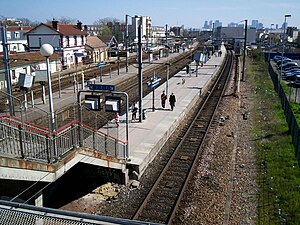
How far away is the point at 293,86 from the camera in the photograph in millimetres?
37594

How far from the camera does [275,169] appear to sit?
1455 centimetres

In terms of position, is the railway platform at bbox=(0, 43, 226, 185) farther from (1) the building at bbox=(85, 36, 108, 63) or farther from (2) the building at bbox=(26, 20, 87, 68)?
(1) the building at bbox=(85, 36, 108, 63)

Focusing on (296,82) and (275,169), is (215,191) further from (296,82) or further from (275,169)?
(296,82)

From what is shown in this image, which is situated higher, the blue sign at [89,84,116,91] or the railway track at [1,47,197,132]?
the blue sign at [89,84,116,91]

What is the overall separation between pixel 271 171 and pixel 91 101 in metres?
8.48

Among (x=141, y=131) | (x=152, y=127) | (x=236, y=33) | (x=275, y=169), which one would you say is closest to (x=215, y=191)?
(x=275, y=169)

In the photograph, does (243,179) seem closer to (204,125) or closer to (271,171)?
(271,171)

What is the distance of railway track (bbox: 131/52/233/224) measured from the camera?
37.1 ft

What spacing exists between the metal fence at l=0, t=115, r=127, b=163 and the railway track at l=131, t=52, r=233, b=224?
299 centimetres

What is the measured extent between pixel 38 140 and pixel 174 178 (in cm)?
614

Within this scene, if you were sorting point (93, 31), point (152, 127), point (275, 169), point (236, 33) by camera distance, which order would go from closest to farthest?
point (275, 169) < point (152, 127) < point (236, 33) < point (93, 31)

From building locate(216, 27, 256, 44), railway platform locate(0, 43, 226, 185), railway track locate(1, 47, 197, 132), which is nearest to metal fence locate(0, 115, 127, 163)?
railway platform locate(0, 43, 226, 185)

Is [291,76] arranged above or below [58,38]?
below

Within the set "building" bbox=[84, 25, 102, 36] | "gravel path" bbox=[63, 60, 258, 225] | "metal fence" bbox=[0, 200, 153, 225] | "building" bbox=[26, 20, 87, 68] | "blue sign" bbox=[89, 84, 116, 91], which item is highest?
"building" bbox=[84, 25, 102, 36]
